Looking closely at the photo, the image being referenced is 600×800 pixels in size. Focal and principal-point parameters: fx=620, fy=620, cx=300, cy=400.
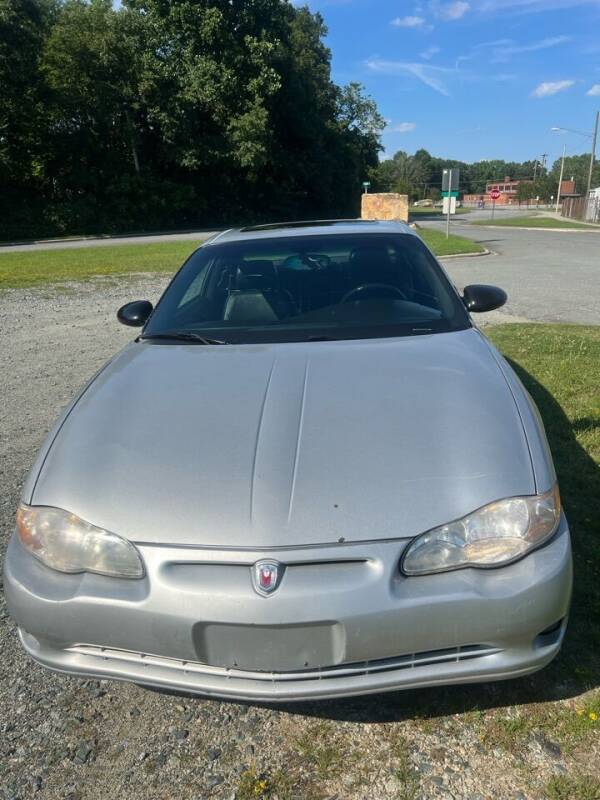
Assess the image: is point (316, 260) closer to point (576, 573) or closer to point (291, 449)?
point (291, 449)

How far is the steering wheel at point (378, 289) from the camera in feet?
10.5

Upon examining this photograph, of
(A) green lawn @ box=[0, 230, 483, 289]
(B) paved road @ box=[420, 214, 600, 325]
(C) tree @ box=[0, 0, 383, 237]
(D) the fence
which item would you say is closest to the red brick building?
(D) the fence

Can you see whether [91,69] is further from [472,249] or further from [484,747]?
[484,747]

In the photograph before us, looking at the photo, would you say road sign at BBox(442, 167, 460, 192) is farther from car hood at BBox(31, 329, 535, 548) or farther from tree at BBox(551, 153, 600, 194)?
tree at BBox(551, 153, 600, 194)

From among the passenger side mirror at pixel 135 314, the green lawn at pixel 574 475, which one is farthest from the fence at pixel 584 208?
the passenger side mirror at pixel 135 314

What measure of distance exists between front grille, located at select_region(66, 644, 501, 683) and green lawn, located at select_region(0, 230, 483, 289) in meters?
12.7

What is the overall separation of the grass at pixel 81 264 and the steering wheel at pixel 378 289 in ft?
37.9

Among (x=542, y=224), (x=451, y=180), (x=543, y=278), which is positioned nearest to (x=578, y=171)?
(x=542, y=224)

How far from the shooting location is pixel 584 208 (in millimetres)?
46906

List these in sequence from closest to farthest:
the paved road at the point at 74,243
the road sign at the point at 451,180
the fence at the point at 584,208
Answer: the road sign at the point at 451,180 → the paved road at the point at 74,243 → the fence at the point at 584,208

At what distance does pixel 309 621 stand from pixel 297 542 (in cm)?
21

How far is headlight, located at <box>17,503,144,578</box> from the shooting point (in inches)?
72.8

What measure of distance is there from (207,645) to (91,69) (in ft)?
134

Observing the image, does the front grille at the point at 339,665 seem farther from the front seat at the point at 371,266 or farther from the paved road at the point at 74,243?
the paved road at the point at 74,243
